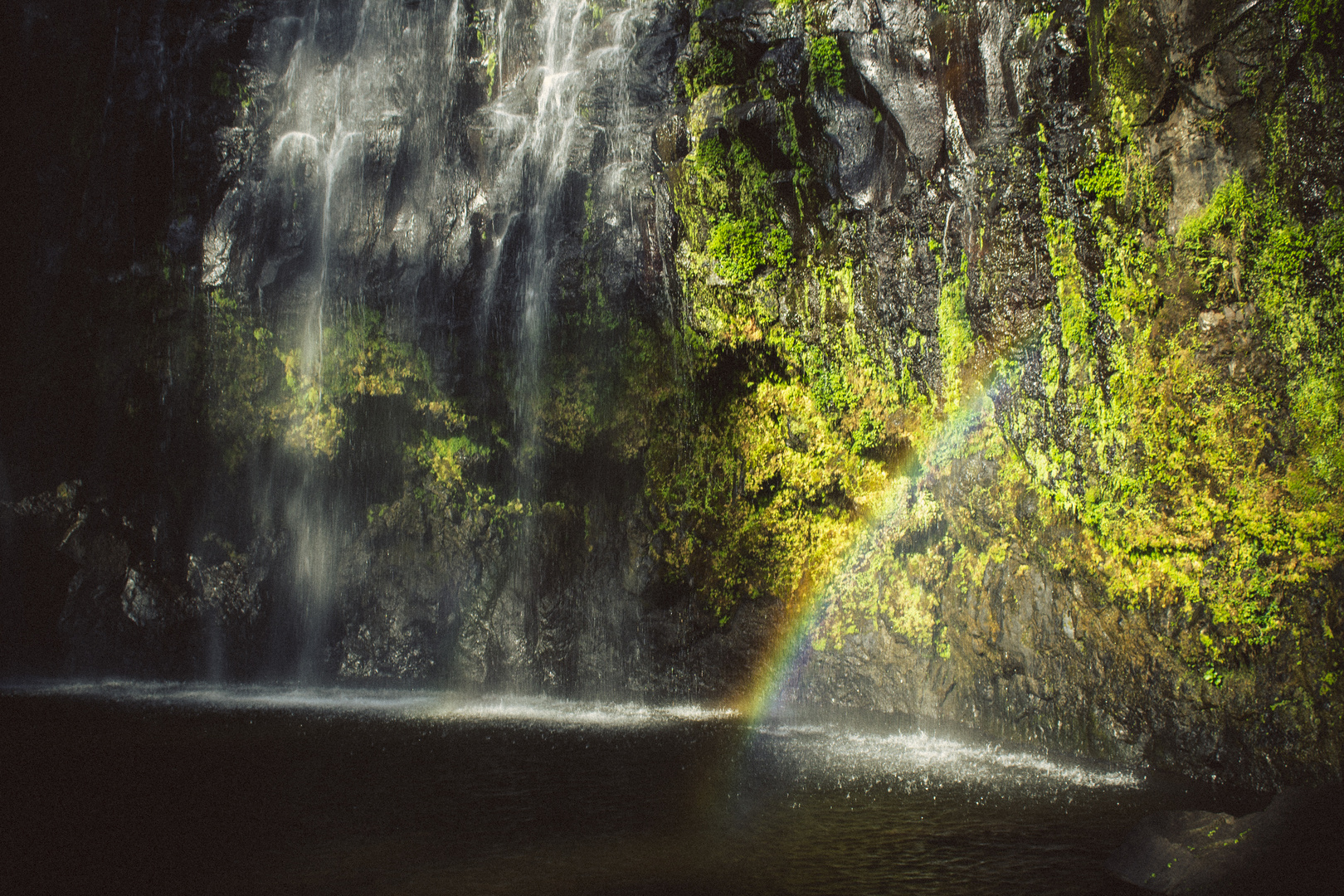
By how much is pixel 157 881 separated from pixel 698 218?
9712 millimetres

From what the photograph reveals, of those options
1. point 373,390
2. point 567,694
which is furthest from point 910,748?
point 373,390

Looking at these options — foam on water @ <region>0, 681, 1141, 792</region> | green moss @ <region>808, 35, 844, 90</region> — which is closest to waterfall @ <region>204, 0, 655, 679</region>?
foam on water @ <region>0, 681, 1141, 792</region>

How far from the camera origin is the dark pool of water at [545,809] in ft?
16.8

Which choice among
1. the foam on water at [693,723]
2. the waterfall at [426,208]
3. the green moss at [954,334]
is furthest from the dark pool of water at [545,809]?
the waterfall at [426,208]

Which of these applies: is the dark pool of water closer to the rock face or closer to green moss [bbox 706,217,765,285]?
the rock face

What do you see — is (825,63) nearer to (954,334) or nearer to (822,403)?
(954,334)

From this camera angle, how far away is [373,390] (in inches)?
565

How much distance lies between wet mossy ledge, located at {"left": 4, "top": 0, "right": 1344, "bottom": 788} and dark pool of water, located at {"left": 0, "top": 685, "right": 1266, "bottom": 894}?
179 centimetres

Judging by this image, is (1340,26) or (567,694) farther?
(567,694)

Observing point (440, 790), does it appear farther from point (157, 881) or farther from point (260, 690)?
point (260, 690)

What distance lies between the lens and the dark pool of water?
511cm

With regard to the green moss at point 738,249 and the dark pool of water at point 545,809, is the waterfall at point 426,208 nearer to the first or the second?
the green moss at point 738,249

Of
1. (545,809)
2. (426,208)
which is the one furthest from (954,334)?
(426,208)

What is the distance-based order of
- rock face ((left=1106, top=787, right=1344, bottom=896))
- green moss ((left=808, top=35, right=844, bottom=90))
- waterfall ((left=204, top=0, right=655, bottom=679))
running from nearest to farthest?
rock face ((left=1106, top=787, right=1344, bottom=896)) < green moss ((left=808, top=35, right=844, bottom=90)) < waterfall ((left=204, top=0, right=655, bottom=679))
